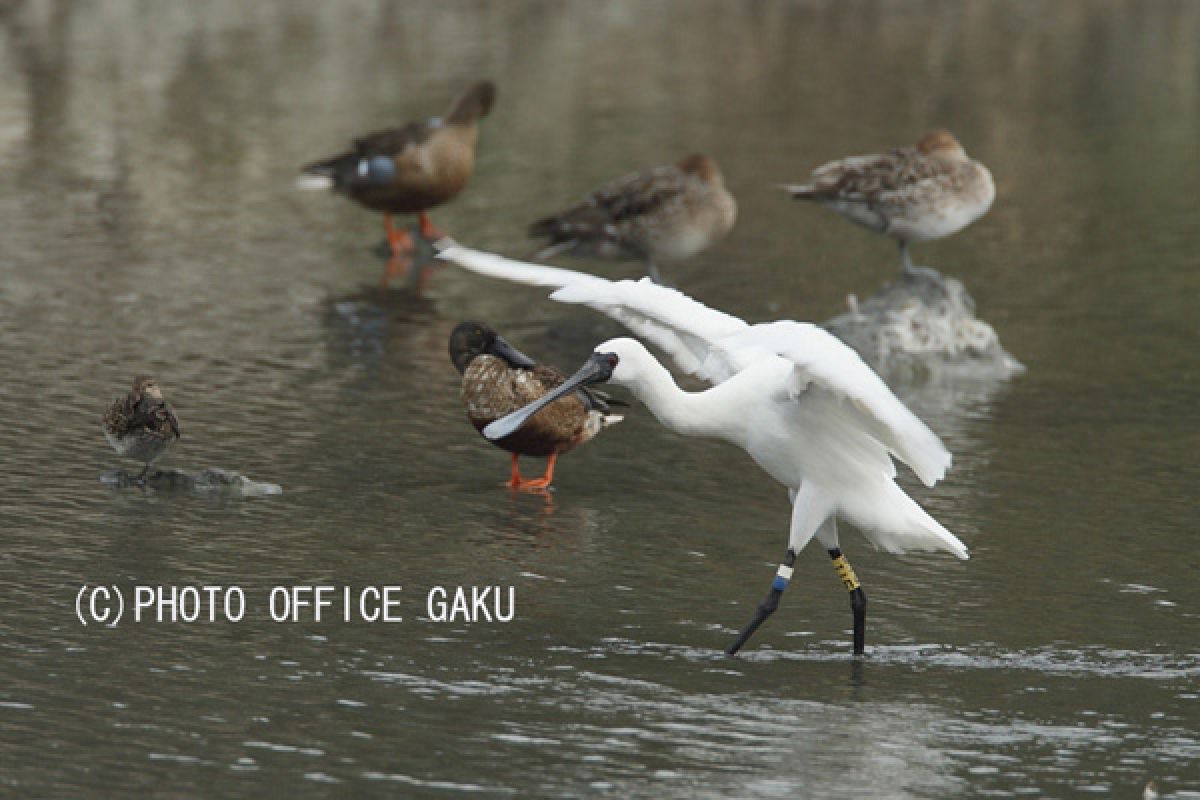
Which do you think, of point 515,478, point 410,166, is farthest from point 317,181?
point 515,478

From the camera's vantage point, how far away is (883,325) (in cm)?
1502

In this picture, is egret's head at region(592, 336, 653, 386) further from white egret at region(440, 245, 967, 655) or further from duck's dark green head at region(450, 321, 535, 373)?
duck's dark green head at region(450, 321, 535, 373)

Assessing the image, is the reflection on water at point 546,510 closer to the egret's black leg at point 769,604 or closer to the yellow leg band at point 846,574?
the egret's black leg at point 769,604

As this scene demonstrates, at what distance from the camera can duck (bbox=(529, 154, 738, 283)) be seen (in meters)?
16.2

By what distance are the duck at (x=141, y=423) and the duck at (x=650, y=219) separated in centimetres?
611

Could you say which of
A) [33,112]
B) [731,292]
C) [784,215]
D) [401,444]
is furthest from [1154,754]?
[33,112]

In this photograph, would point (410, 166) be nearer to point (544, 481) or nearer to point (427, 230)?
point (427, 230)

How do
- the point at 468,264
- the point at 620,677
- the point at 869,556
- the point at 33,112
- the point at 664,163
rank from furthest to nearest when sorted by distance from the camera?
1. the point at 33,112
2. the point at 664,163
3. the point at 869,556
4. the point at 468,264
5. the point at 620,677

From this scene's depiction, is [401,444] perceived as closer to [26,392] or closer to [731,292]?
[26,392]

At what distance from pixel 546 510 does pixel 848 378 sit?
3.46 m

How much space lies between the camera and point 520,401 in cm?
1117

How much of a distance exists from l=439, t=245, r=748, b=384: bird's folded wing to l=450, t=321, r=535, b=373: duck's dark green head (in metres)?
1.87

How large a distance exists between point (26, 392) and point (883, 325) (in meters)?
5.83

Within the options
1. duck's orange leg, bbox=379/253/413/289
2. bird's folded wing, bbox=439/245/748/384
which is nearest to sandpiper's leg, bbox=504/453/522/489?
bird's folded wing, bbox=439/245/748/384
